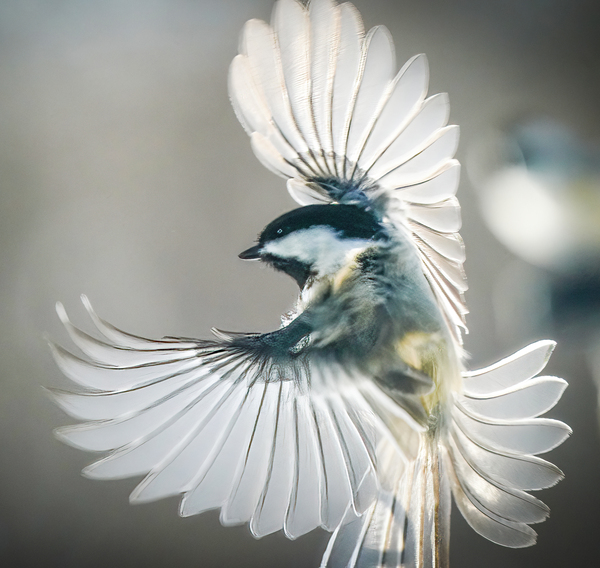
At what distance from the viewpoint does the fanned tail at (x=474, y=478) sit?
31 cm

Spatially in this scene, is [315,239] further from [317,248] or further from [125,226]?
[125,226]

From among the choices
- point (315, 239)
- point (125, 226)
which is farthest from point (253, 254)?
point (125, 226)

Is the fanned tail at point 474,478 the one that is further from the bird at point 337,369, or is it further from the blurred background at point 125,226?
the blurred background at point 125,226

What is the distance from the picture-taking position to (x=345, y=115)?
29 centimetres

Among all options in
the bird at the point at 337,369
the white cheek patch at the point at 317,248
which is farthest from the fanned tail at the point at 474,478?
the white cheek patch at the point at 317,248

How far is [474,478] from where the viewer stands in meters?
0.33

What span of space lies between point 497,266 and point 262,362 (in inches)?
12.0

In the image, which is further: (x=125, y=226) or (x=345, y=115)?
(x=125, y=226)

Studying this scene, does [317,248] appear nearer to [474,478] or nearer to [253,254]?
[253,254]

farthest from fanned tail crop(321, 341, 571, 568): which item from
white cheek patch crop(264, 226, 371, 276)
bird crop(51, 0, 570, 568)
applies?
white cheek patch crop(264, 226, 371, 276)

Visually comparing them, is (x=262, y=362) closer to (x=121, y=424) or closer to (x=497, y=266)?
(x=121, y=424)

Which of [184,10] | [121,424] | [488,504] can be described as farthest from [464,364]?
[184,10]

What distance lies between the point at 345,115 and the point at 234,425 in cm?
19

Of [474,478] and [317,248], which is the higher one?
[317,248]
